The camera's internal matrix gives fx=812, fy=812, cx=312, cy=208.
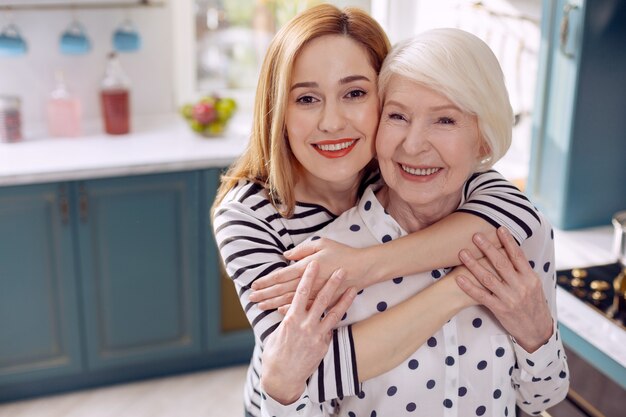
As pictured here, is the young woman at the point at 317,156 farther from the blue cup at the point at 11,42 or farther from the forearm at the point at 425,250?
the blue cup at the point at 11,42

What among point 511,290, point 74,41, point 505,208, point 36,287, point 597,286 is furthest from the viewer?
point 74,41

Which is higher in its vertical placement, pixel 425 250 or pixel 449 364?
pixel 425 250

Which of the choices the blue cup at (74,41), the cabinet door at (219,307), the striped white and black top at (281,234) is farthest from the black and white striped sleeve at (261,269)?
the blue cup at (74,41)

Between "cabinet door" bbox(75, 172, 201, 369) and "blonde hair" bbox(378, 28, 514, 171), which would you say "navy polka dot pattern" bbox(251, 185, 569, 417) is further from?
"cabinet door" bbox(75, 172, 201, 369)

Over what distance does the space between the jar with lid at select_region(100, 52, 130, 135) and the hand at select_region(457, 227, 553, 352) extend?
240 centimetres

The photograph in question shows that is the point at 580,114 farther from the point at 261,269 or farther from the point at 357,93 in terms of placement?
the point at 261,269

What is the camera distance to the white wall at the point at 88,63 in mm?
3686

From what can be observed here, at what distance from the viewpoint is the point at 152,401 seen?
3525mm

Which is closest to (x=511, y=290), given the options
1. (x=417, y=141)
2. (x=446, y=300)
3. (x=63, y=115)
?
(x=446, y=300)

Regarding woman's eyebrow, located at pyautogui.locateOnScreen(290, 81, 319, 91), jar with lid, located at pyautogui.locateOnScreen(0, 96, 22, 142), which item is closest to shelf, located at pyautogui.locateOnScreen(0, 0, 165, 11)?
jar with lid, located at pyautogui.locateOnScreen(0, 96, 22, 142)

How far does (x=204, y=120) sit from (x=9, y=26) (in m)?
0.92

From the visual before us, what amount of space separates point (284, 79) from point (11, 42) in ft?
7.32

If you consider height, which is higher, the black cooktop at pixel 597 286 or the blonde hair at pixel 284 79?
the blonde hair at pixel 284 79

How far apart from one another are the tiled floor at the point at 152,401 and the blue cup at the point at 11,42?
59.0 inches
